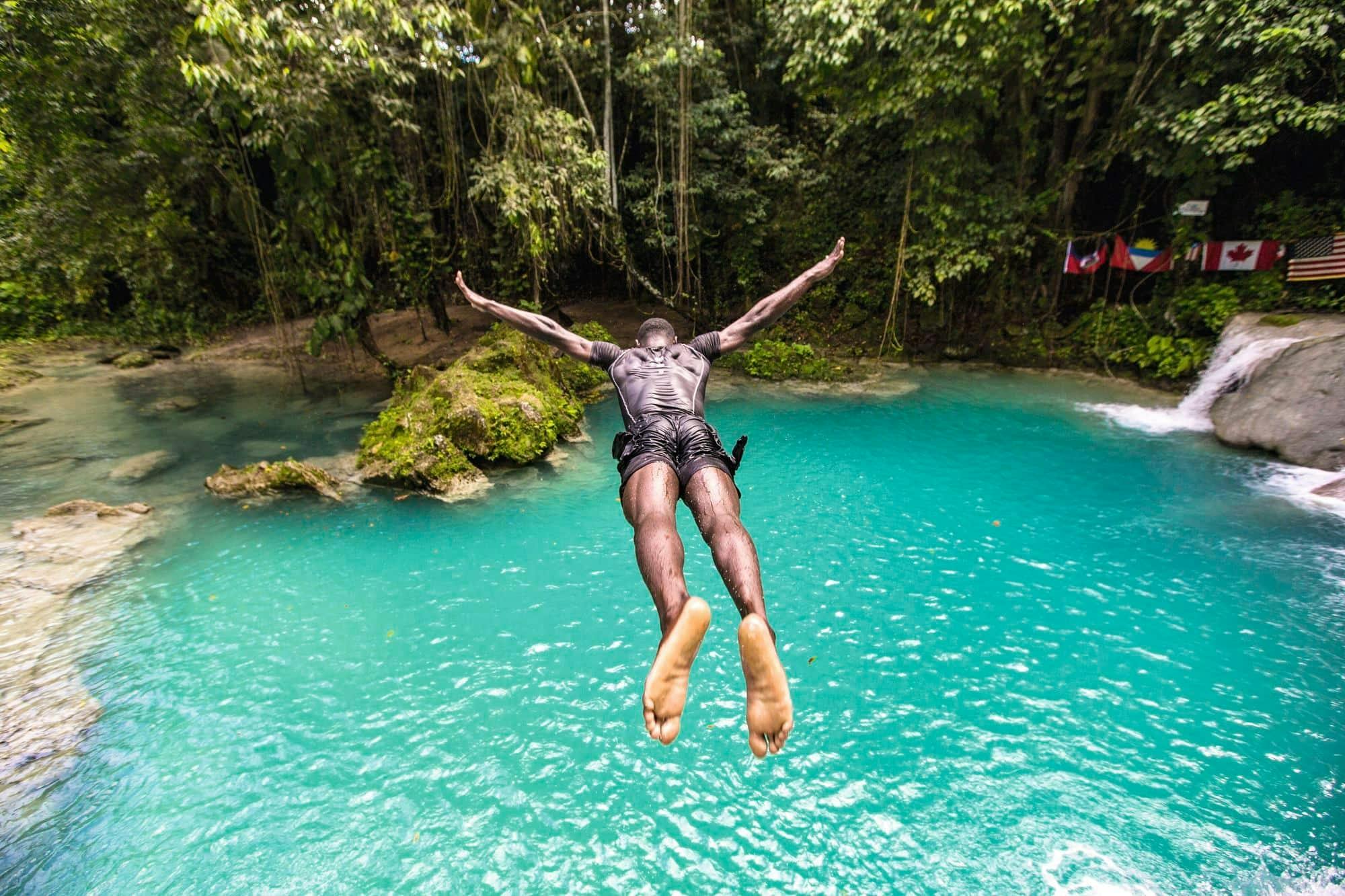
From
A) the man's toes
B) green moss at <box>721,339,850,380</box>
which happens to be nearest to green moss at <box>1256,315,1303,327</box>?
green moss at <box>721,339,850,380</box>

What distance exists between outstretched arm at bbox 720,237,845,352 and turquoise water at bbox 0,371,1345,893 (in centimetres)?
201

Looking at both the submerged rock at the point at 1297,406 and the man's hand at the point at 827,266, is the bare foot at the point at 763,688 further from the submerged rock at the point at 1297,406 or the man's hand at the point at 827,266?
the submerged rock at the point at 1297,406

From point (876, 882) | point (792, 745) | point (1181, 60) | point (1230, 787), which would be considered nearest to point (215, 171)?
point (792, 745)

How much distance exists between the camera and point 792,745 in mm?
3529

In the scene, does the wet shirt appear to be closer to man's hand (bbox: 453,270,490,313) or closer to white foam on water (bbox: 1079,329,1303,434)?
man's hand (bbox: 453,270,490,313)

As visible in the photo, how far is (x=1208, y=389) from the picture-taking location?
29.1 feet

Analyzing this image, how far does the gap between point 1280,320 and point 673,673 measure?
436 inches

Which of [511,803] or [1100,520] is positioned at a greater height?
[1100,520]

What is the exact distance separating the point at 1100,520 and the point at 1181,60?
7.15 meters

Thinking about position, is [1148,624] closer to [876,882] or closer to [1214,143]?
[876,882]

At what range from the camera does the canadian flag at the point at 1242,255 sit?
9648 mm

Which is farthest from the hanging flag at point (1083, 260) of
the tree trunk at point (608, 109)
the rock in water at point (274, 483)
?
the rock in water at point (274, 483)

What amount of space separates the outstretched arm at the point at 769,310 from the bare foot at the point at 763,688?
1.95 metres

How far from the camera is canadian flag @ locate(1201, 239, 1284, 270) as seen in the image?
9.65 metres
